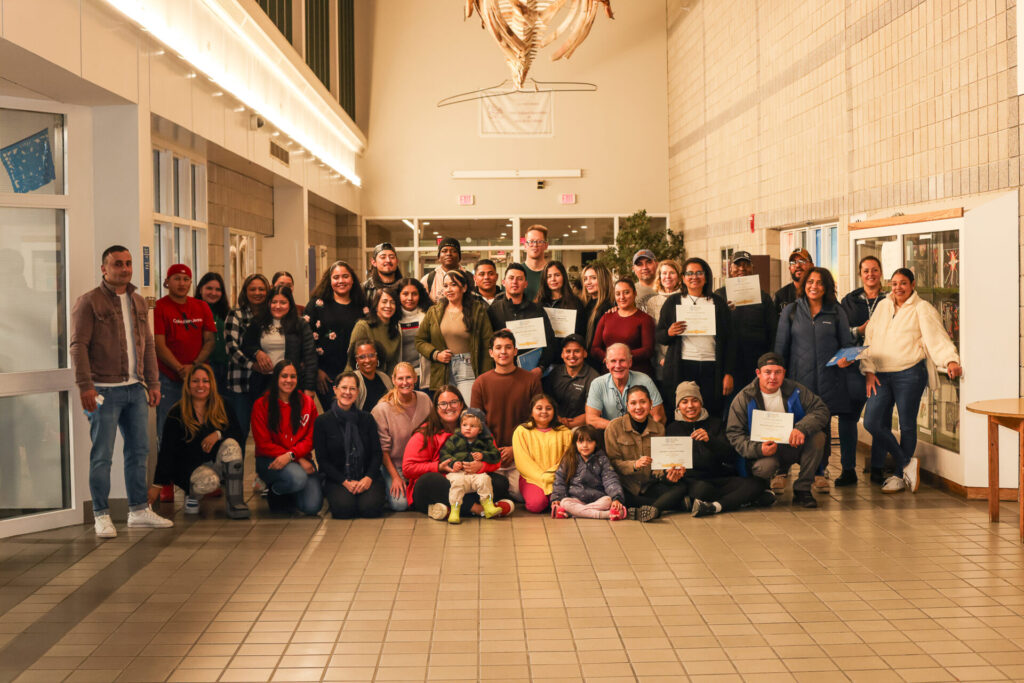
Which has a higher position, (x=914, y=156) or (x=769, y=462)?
(x=914, y=156)

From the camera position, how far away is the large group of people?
674 cm

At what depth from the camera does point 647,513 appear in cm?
659

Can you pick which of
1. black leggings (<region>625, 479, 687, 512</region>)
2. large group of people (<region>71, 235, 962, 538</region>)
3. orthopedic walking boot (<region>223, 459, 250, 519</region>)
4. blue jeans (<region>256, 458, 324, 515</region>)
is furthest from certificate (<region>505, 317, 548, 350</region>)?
orthopedic walking boot (<region>223, 459, 250, 519</region>)

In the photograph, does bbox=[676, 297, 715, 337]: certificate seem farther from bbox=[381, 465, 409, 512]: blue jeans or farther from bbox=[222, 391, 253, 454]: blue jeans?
bbox=[222, 391, 253, 454]: blue jeans

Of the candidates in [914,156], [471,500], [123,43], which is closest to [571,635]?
[471,500]

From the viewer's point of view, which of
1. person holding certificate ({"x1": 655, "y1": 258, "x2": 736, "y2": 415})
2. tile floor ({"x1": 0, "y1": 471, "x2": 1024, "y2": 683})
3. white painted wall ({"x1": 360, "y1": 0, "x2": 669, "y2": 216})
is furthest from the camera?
white painted wall ({"x1": 360, "y1": 0, "x2": 669, "y2": 216})

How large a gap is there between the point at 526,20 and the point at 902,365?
4.57 meters

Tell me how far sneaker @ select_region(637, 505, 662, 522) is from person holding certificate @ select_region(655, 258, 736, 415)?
4.05 feet

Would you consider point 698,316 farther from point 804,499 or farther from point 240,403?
point 240,403

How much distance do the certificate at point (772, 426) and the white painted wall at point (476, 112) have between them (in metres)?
12.7

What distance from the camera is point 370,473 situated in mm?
6875

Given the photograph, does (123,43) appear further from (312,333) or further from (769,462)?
(769,462)

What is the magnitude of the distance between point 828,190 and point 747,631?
274 inches

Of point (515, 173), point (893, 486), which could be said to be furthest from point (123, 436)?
point (515, 173)
